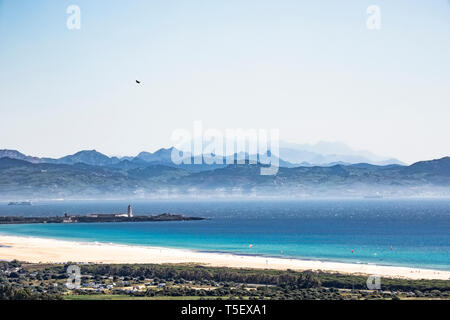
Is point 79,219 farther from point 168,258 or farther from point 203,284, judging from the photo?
point 203,284

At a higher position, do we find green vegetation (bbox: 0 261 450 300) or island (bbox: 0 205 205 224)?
island (bbox: 0 205 205 224)

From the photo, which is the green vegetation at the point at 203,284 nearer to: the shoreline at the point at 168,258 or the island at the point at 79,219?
the shoreline at the point at 168,258

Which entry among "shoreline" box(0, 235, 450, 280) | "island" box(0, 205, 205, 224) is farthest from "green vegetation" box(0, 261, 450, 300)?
"island" box(0, 205, 205, 224)

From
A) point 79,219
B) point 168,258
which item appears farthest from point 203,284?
point 79,219

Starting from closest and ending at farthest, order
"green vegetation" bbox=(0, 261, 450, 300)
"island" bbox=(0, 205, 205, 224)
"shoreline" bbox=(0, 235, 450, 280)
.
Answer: "green vegetation" bbox=(0, 261, 450, 300) → "shoreline" bbox=(0, 235, 450, 280) → "island" bbox=(0, 205, 205, 224)

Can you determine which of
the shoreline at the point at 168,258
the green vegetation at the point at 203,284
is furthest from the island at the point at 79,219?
the green vegetation at the point at 203,284

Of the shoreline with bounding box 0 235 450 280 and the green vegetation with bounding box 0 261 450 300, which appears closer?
the green vegetation with bounding box 0 261 450 300

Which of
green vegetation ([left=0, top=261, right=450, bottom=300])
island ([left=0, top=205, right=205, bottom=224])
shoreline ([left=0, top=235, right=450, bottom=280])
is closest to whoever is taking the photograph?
green vegetation ([left=0, top=261, right=450, bottom=300])

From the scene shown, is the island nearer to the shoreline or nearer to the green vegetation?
the shoreline
